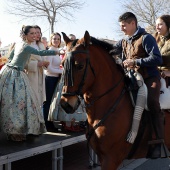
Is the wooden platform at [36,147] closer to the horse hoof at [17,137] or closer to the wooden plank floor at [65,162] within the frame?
the horse hoof at [17,137]

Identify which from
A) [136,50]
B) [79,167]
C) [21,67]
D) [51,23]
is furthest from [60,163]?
[51,23]

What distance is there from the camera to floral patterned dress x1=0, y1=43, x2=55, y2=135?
14.8ft

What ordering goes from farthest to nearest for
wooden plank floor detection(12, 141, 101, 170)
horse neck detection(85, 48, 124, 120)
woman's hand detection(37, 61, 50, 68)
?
wooden plank floor detection(12, 141, 101, 170) → woman's hand detection(37, 61, 50, 68) → horse neck detection(85, 48, 124, 120)

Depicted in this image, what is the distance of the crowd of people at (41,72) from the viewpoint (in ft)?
12.1

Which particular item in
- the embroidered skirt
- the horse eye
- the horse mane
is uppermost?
the horse mane

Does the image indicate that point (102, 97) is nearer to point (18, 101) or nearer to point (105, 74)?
point (105, 74)

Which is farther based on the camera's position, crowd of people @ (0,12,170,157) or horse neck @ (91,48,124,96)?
crowd of people @ (0,12,170,157)

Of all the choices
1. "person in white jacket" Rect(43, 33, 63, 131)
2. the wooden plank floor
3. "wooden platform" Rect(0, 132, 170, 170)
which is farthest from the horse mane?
the wooden plank floor

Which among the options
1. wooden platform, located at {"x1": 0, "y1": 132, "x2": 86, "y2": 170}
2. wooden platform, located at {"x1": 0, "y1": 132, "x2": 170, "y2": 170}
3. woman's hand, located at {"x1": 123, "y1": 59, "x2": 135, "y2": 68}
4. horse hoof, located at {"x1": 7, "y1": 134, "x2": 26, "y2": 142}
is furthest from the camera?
horse hoof, located at {"x1": 7, "y1": 134, "x2": 26, "y2": 142}

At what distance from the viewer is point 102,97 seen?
3590 millimetres

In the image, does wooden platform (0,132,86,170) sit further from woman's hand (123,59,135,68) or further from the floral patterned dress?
woman's hand (123,59,135,68)

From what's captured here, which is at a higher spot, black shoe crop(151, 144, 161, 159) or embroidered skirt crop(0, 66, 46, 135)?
embroidered skirt crop(0, 66, 46, 135)

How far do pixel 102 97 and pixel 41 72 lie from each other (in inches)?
98.8

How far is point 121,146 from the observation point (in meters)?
3.60
